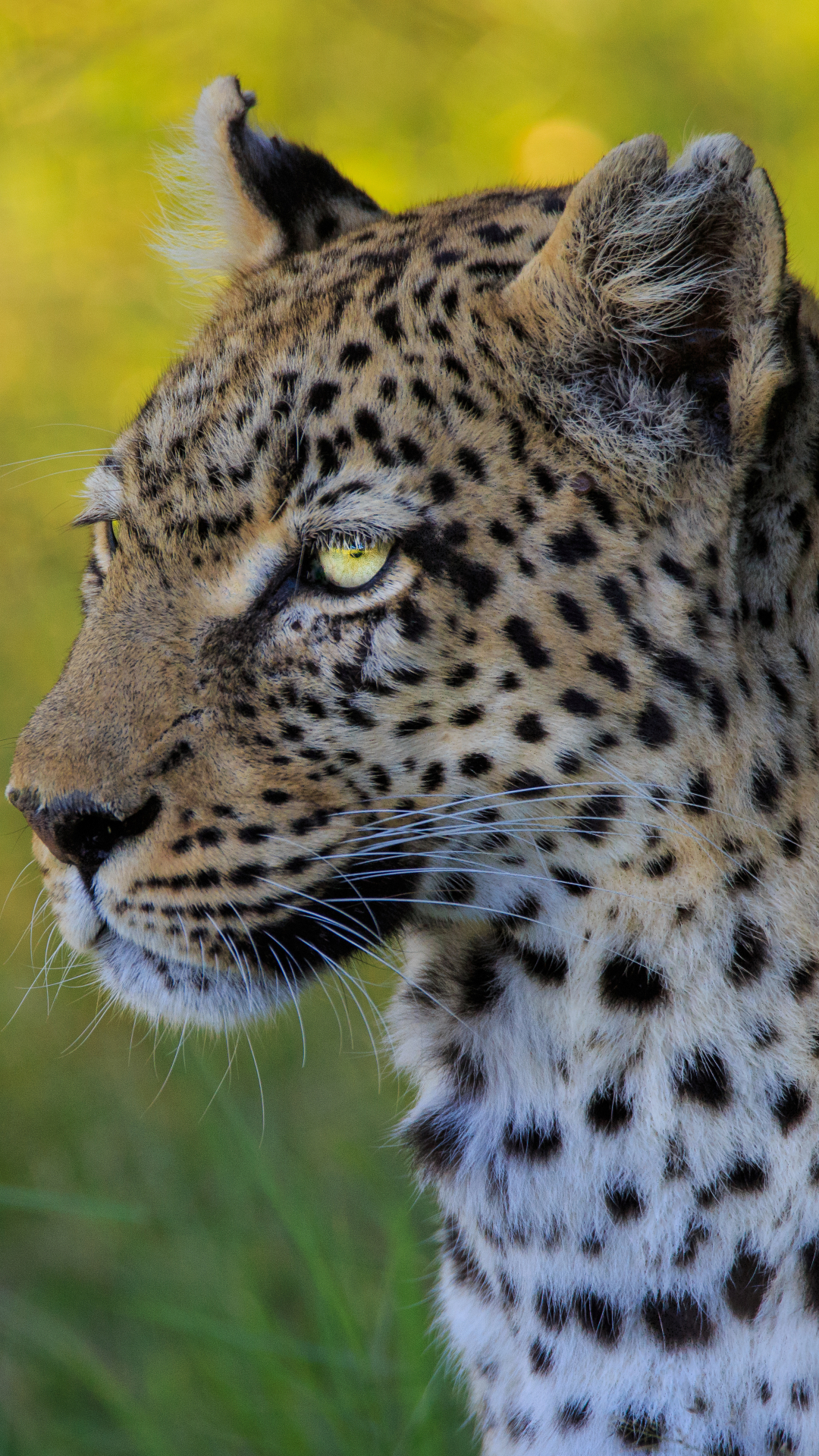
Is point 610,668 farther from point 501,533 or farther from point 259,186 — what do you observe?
point 259,186

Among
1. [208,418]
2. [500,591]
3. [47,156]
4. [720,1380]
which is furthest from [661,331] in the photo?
[47,156]

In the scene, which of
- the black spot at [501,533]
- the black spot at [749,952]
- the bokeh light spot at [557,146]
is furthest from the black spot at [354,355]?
the bokeh light spot at [557,146]

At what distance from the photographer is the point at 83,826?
2928 millimetres

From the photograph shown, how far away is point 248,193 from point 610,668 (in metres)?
1.90

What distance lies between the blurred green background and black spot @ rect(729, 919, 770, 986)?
1115mm

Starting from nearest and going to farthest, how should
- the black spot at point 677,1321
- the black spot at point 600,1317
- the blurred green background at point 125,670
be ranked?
the black spot at point 677,1321
the black spot at point 600,1317
the blurred green background at point 125,670

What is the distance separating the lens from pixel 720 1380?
303 centimetres

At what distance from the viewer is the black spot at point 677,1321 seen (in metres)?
3.06

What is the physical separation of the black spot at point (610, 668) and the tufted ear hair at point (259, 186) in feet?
5.71

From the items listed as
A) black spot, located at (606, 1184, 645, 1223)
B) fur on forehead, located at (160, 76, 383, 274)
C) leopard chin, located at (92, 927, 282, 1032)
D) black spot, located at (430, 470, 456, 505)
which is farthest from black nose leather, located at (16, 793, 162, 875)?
fur on forehead, located at (160, 76, 383, 274)

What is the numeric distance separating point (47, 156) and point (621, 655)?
7.76 meters

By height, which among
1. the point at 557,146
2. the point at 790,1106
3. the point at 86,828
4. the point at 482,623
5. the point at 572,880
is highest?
the point at 557,146

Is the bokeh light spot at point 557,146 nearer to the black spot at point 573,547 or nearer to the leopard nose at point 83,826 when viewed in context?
the black spot at point 573,547

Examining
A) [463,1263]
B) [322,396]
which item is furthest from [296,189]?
[463,1263]
